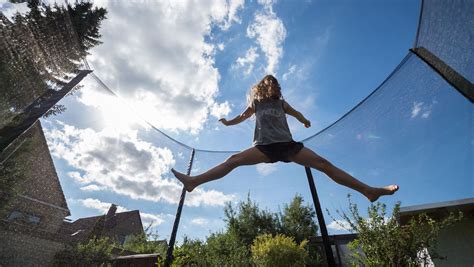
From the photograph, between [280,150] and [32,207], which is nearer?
[280,150]

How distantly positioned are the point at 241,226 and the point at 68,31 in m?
6.63

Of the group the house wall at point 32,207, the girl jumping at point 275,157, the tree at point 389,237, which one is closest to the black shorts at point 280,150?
the girl jumping at point 275,157

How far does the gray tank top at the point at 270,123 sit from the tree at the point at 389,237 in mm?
1659

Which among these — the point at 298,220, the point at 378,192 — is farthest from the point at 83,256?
the point at 298,220

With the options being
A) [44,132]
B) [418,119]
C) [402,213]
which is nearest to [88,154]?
[44,132]

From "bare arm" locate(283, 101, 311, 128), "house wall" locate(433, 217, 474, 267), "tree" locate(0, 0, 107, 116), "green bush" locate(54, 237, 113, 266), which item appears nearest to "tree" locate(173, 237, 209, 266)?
"green bush" locate(54, 237, 113, 266)

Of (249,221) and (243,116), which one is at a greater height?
(249,221)

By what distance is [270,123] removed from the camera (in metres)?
1.43

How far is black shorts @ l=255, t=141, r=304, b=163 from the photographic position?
4.19 feet

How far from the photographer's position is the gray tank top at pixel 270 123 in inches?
53.1

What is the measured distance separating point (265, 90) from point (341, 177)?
703 mm

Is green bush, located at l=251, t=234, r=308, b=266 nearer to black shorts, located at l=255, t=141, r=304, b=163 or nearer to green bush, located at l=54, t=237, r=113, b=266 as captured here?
green bush, located at l=54, t=237, r=113, b=266

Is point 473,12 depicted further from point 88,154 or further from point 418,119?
point 88,154

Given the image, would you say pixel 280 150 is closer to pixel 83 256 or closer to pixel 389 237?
pixel 389 237
